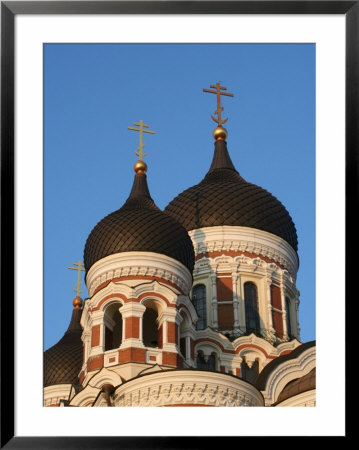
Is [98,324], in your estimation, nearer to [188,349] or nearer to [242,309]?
[188,349]

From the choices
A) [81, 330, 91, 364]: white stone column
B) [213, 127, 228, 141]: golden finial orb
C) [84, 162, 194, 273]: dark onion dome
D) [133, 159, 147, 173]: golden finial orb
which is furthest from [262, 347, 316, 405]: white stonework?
[213, 127, 228, 141]: golden finial orb

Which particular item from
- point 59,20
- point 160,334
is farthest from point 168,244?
point 59,20

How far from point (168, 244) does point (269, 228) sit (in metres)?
3.03

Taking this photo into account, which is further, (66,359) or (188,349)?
(66,359)

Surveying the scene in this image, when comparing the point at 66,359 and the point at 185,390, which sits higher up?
the point at 66,359

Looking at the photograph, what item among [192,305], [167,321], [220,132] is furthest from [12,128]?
[220,132]

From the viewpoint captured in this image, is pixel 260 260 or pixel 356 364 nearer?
pixel 356 364

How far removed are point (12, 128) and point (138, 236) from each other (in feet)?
29.7

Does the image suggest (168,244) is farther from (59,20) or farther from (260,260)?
(59,20)

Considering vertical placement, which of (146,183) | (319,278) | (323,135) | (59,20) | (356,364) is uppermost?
(146,183)

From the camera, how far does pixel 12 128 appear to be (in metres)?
6.97

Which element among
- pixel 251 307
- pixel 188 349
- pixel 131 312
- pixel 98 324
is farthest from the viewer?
pixel 251 307

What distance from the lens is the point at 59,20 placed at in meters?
7.23

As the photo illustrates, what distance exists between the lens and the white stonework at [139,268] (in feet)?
51.7
